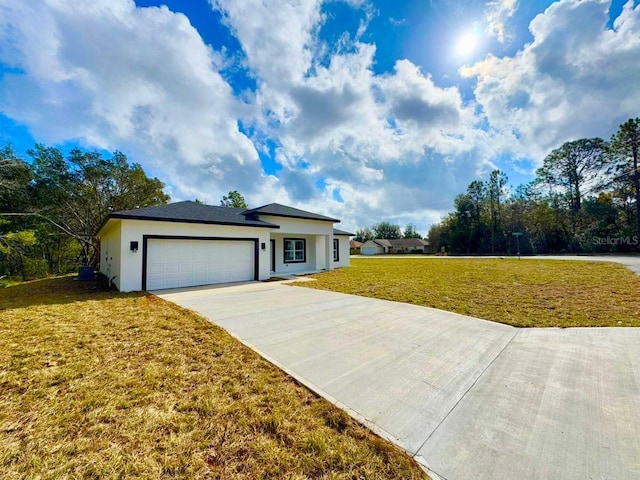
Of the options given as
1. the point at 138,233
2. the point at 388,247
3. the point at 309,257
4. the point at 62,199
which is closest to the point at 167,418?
the point at 138,233

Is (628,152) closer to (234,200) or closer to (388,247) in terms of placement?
(388,247)

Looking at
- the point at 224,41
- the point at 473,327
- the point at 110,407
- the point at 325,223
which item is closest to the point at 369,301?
the point at 473,327

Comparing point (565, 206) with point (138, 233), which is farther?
point (565, 206)

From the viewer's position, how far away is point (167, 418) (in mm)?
2273

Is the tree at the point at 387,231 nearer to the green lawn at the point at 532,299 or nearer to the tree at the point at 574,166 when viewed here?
the tree at the point at 574,166

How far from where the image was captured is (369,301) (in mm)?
7145

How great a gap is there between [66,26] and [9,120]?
9.28 meters

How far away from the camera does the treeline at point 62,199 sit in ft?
50.2

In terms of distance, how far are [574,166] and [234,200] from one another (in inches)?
1798

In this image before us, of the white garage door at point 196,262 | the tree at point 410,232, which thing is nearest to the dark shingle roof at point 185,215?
the white garage door at point 196,262

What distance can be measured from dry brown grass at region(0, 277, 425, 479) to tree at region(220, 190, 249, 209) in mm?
33579

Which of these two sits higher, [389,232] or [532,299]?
[389,232]

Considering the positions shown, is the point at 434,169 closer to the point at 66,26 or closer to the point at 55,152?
the point at 66,26

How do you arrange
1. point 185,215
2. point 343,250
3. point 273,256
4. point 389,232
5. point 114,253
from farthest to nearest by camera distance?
1. point 389,232
2. point 343,250
3. point 273,256
4. point 114,253
5. point 185,215
